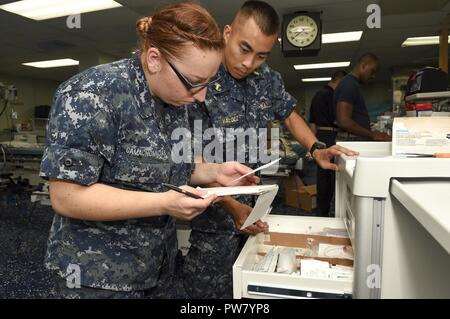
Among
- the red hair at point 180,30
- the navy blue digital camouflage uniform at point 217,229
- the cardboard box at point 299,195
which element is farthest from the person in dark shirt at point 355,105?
the red hair at point 180,30

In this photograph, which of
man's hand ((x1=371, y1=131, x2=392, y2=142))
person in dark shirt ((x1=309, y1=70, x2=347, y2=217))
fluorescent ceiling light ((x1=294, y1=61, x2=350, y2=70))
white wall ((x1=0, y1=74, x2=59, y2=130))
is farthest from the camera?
white wall ((x1=0, y1=74, x2=59, y2=130))

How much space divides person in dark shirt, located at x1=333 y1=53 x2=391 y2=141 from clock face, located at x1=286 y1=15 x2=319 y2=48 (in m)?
0.77

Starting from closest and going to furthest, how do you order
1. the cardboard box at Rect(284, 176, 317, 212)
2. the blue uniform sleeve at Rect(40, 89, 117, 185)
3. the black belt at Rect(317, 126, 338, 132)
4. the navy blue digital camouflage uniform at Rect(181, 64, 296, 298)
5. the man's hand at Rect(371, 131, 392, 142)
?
the blue uniform sleeve at Rect(40, 89, 117, 185)
the navy blue digital camouflage uniform at Rect(181, 64, 296, 298)
the man's hand at Rect(371, 131, 392, 142)
the black belt at Rect(317, 126, 338, 132)
the cardboard box at Rect(284, 176, 317, 212)

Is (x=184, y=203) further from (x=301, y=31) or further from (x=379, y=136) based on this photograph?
(x=301, y=31)

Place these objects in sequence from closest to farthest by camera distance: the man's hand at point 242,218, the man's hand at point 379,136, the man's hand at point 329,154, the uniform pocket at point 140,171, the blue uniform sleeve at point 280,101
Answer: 1. the uniform pocket at point 140,171
2. the man's hand at point 242,218
3. the man's hand at point 329,154
4. the blue uniform sleeve at point 280,101
5. the man's hand at point 379,136

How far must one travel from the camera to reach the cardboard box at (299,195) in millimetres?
4023

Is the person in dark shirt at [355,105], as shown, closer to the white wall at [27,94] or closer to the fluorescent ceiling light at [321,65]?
the fluorescent ceiling light at [321,65]

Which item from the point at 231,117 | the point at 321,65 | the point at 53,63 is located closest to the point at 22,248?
the point at 231,117

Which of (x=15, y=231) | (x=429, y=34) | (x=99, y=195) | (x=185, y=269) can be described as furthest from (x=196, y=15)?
(x=429, y=34)

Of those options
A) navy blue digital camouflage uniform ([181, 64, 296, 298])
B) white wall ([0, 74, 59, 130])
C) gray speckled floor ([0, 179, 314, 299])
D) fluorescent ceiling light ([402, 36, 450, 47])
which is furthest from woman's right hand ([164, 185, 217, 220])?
white wall ([0, 74, 59, 130])

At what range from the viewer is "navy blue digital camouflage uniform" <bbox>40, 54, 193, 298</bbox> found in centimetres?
78

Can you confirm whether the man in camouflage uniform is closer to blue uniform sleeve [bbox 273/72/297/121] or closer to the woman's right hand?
blue uniform sleeve [bbox 273/72/297/121]

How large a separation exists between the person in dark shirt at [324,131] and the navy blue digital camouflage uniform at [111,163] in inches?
92.0

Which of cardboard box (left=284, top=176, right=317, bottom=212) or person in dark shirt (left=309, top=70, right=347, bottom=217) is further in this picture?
cardboard box (left=284, top=176, right=317, bottom=212)
